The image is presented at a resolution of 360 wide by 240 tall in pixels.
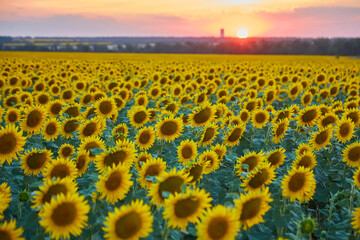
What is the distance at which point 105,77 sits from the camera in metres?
14.1

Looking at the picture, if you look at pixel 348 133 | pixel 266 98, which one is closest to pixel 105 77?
pixel 266 98

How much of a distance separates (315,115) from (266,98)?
103 inches

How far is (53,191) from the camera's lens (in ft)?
8.97

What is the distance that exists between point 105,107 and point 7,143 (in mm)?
2460

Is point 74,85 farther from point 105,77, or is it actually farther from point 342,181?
point 342,181

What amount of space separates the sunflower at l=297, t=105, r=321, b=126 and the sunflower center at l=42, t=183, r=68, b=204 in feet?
14.9

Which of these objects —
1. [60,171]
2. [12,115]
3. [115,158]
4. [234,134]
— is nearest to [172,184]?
[115,158]

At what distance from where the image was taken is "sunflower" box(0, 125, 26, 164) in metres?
3.85

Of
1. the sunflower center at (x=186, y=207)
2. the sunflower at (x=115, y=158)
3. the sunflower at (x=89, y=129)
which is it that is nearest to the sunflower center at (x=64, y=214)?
the sunflower center at (x=186, y=207)

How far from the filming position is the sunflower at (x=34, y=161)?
3717 millimetres

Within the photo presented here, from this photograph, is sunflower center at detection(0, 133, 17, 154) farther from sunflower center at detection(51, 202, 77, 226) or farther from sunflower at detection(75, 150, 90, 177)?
sunflower center at detection(51, 202, 77, 226)

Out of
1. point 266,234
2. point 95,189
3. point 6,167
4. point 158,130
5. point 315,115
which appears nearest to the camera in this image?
point 95,189

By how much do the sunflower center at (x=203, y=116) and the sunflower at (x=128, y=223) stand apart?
3325 millimetres

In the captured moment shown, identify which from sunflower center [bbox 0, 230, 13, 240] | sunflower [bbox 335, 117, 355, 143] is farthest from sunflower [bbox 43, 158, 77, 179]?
sunflower [bbox 335, 117, 355, 143]
